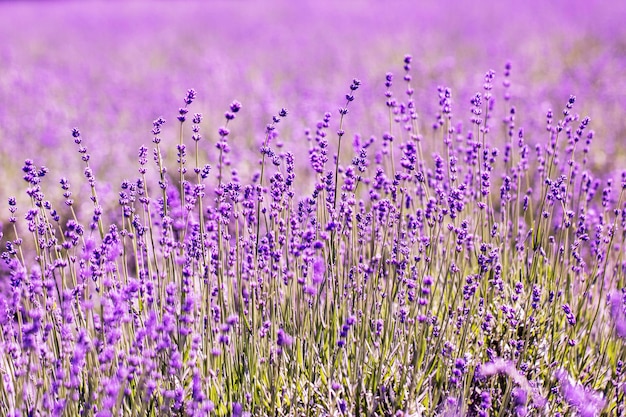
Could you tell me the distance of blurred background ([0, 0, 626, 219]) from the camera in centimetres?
575

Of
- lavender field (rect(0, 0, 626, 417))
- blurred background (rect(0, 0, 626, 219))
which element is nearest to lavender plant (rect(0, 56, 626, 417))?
lavender field (rect(0, 0, 626, 417))

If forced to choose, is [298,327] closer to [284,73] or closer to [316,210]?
[316,210]

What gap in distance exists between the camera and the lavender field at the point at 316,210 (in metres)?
2.00

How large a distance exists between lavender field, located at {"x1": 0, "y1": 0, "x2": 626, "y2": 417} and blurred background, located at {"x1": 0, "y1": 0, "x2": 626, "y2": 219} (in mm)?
51

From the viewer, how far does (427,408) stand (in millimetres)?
2104

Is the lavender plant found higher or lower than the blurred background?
lower

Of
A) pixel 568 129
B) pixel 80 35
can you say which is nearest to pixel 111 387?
pixel 568 129

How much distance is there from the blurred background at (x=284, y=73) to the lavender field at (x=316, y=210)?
0.17 ft

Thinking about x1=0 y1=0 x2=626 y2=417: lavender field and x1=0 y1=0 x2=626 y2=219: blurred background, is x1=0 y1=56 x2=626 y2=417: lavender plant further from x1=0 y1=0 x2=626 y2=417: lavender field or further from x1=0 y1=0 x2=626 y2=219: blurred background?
x1=0 y1=0 x2=626 y2=219: blurred background

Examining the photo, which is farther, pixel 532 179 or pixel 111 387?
pixel 532 179

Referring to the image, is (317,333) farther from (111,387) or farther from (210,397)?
(111,387)

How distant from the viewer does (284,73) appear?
8234 mm

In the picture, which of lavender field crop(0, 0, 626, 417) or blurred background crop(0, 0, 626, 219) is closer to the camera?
lavender field crop(0, 0, 626, 417)

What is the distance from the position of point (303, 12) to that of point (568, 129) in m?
11.9
